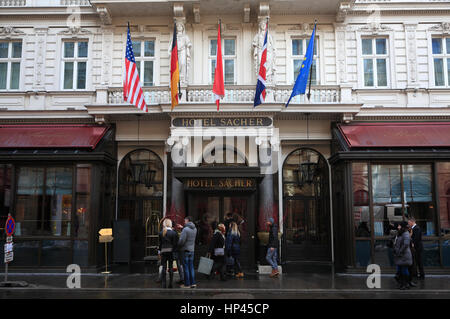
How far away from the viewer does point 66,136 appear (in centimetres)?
1645

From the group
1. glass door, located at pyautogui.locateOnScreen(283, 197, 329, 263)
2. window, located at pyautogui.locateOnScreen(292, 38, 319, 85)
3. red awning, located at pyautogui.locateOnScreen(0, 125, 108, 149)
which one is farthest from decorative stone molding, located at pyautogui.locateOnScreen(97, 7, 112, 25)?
glass door, located at pyautogui.locateOnScreen(283, 197, 329, 263)

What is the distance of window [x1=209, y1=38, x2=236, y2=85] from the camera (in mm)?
17547

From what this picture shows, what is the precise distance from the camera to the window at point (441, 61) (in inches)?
684

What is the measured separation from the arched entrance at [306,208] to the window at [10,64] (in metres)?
12.0

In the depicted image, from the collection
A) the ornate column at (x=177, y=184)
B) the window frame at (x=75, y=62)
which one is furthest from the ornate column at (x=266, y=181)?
the window frame at (x=75, y=62)

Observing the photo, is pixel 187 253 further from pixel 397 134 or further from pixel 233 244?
pixel 397 134

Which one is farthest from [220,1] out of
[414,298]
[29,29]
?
[414,298]

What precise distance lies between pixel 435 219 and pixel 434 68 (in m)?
6.45

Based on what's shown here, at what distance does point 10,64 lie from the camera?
1788cm

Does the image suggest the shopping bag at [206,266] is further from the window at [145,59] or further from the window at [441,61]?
the window at [441,61]

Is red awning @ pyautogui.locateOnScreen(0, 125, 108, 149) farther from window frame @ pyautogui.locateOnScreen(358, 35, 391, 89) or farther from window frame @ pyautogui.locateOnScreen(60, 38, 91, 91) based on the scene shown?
window frame @ pyautogui.locateOnScreen(358, 35, 391, 89)

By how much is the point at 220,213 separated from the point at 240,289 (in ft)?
15.9

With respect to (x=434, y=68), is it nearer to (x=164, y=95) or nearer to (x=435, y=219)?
(x=435, y=219)

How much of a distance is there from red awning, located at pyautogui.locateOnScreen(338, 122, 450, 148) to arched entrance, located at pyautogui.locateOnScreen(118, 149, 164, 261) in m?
7.96
